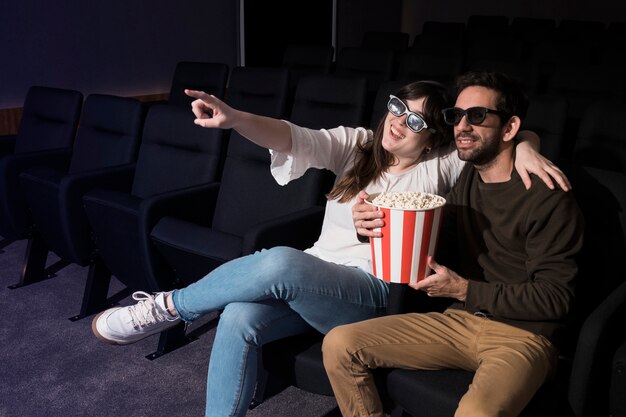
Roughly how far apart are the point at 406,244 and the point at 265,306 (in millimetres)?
420

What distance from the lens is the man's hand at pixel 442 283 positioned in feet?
4.76

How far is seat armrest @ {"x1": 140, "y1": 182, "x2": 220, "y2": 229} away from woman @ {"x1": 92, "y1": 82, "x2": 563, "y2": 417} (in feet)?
1.45

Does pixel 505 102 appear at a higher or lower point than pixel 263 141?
higher

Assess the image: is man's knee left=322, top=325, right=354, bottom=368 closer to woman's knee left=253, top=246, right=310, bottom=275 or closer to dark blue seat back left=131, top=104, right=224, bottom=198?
woman's knee left=253, top=246, right=310, bottom=275

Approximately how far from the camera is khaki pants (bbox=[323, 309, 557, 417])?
1.38 m

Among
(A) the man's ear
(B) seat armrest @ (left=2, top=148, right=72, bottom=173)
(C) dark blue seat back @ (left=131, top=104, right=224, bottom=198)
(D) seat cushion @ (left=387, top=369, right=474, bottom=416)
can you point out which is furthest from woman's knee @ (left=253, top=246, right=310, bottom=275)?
(B) seat armrest @ (left=2, top=148, right=72, bottom=173)

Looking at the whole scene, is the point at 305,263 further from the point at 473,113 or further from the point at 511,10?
the point at 511,10

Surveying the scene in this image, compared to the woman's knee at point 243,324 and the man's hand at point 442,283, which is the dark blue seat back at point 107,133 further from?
the man's hand at point 442,283

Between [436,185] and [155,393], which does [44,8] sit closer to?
[155,393]

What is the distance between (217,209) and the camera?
248 cm

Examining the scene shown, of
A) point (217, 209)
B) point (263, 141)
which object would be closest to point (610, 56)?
point (217, 209)

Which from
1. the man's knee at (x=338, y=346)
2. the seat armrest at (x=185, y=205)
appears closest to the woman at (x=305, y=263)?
the man's knee at (x=338, y=346)

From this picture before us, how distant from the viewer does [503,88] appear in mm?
1597

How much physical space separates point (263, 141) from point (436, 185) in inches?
18.9
